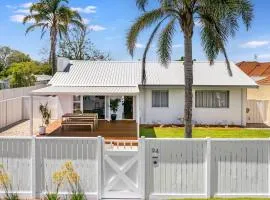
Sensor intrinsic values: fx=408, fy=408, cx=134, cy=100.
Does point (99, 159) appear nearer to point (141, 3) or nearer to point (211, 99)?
point (141, 3)

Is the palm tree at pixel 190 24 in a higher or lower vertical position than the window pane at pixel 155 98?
higher

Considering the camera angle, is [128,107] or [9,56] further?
[9,56]

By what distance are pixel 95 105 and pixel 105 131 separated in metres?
5.94

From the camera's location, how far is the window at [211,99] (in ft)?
93.0

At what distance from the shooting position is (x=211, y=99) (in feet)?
93.2

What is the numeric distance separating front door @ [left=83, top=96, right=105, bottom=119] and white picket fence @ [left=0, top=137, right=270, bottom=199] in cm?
1774

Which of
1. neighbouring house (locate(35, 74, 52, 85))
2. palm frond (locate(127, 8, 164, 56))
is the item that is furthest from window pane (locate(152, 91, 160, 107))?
neighbouring house (locate(35, 74, 52, 85))

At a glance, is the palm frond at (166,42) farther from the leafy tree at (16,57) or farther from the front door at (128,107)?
the leafy tree at (16,57)

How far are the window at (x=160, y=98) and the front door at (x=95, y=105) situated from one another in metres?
3.54

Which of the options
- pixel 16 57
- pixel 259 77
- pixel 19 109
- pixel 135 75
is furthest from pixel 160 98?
pixel 16 57

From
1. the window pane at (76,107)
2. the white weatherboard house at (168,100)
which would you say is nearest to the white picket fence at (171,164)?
the white weatherboard house at (168,100)

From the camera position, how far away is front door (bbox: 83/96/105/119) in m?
28.2

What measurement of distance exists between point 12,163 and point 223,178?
542 cm

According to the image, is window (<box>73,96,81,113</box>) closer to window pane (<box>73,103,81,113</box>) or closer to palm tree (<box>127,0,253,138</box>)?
window pane (<box>73,103,81,113</box>)
